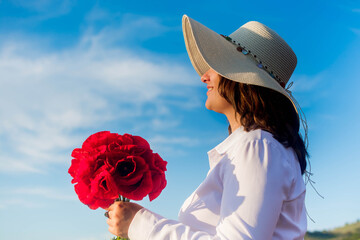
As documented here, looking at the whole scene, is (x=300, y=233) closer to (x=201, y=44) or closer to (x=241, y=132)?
(x=241, y=132)

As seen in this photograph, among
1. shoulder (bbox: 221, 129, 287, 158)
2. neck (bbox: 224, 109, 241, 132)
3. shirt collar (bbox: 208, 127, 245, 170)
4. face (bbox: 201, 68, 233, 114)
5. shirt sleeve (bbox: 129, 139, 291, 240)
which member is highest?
face (bbox: 201, 68, 233, 114)

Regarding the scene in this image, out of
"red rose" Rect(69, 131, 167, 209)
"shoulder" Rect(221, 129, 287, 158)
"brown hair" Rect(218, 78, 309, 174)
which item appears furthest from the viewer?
"brown hair" Rect(218, 78, 309, 174)

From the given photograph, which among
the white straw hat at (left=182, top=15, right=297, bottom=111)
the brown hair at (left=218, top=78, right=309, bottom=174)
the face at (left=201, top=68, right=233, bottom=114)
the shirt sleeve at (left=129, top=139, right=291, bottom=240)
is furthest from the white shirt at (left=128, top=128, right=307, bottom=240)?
the white straw hat at (left=182, top=15, right=297, bottom=111)

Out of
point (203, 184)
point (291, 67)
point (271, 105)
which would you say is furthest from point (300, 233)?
point (291, 67)

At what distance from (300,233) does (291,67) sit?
4.80 feet

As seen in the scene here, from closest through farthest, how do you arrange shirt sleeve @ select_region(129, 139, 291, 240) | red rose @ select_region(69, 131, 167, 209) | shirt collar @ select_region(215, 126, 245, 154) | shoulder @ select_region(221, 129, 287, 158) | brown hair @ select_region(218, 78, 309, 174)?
shirt sleeve @ select_region(129, 139, 291, 240) → shoulder @ select_region(221, 129, 287, 158) → red rose @ select_region(69, 131, 167, 209) → brown hair @ select_region(218, 78, 309, 174) → shirt collar @ select_region(215, 126, 245, 154)

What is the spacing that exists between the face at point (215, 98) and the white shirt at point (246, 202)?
240 millimetres

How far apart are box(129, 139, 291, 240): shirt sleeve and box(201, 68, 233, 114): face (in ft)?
1.73

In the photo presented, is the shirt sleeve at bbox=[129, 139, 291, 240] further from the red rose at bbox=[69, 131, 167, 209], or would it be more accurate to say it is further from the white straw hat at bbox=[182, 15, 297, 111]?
the white straw hat at bbox=[182, 15, 297, 111]

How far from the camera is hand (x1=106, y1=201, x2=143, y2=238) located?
2494 mm

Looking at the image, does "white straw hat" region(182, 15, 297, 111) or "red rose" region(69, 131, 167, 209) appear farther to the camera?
"white straw hat" region(182, 15, 297, 111)

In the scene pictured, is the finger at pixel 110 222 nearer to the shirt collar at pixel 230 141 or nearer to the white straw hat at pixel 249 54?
the shirt collar at pixel 230 141

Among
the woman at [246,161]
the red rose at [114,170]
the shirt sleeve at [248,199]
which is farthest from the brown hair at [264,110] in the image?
the red rose at [114,170]

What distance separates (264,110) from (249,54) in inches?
23.2
